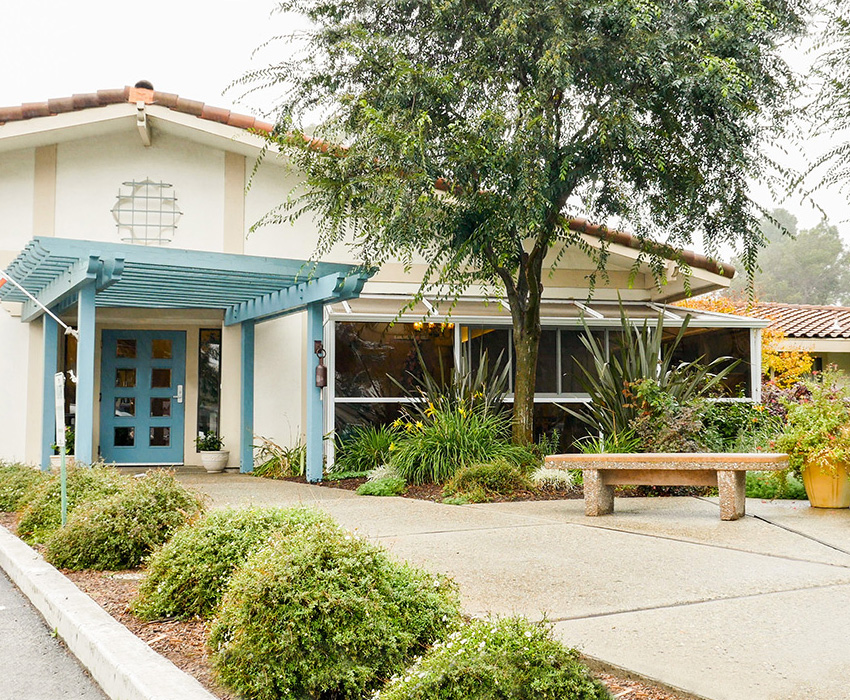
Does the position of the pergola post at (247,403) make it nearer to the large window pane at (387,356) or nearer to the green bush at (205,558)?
the large window pane at (387,356)

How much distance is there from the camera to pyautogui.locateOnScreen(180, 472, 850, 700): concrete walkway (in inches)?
113

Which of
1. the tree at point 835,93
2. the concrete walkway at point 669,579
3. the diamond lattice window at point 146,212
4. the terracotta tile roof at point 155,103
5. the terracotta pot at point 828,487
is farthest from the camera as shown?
the diamond lattice window at point 146,212

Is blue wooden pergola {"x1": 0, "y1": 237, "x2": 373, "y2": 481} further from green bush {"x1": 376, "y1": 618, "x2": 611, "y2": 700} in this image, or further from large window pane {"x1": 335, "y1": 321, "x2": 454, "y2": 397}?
green bush {"x1": 376, "y1": 618, "x2": 611, "y2": 700}

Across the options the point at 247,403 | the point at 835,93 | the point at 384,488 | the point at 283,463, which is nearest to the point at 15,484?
the point at 384,488

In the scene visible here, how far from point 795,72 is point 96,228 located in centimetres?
959

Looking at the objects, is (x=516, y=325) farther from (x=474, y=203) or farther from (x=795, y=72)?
(x=795, y=72)

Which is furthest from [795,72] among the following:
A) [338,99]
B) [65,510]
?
[65,510]

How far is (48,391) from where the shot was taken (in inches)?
439

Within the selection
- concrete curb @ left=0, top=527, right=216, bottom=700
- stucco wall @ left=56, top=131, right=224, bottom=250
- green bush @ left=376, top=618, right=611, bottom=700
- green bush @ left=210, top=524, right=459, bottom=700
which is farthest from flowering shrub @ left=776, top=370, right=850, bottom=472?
stucco wall @ left=56, top=131, right=224, bottom=250

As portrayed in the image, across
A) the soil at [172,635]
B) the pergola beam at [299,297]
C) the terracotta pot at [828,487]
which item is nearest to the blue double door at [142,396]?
the pergola beam at [299,297]

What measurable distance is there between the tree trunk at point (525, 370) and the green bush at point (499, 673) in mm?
7367

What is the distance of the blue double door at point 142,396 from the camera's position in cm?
1277

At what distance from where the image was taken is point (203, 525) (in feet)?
13.1

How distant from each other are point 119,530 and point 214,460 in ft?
23.9
